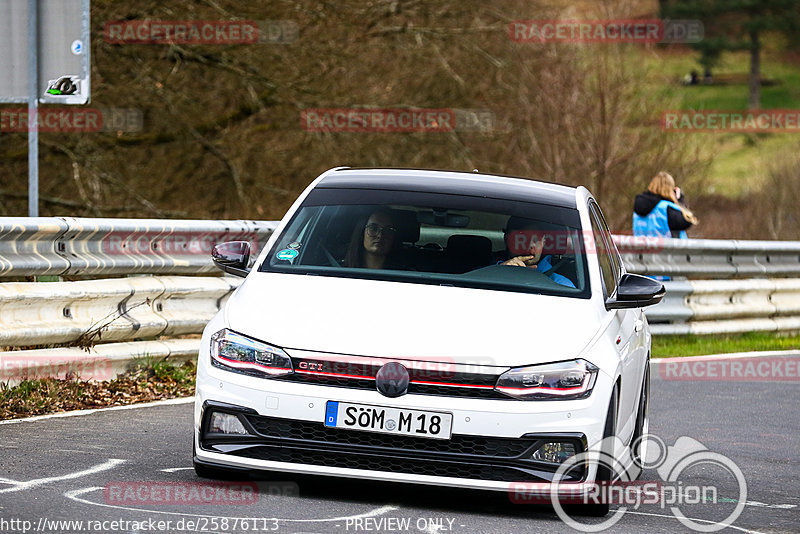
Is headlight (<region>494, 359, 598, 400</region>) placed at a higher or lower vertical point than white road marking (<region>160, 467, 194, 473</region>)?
higher

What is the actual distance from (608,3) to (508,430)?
22.0m

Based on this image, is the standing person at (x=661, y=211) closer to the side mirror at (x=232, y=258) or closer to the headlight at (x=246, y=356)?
the side mirror at (x=232, y=258)

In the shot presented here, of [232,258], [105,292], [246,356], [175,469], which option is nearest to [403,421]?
[246,356]

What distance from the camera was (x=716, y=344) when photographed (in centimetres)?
1525

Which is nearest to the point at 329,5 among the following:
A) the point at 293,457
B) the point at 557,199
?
the point at 557,199

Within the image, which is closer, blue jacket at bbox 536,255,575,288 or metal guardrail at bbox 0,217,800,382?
blue jacket at bbox 536,255,575,288

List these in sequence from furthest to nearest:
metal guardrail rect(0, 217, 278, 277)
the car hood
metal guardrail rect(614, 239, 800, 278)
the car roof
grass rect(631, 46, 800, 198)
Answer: grass rect(631, 46, 800, 198), metal guardrail rect(614, 239, 800, 278), metal guardrail rect(0, 217, 278, 277), the car roof, the car hood

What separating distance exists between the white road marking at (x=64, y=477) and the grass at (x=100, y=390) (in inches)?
64.5

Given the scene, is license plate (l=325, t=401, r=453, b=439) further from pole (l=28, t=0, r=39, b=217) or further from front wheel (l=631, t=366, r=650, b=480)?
pole (l=28, t=0, r=39, b=217)

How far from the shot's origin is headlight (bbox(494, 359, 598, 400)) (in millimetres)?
5953

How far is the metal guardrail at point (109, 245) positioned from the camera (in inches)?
347

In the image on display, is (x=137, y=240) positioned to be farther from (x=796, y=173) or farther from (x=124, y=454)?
(x=796, y=173)

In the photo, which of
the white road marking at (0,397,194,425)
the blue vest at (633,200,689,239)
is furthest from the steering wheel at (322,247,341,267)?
the blue vest at (633,200,689,239)

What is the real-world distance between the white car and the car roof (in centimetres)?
58
